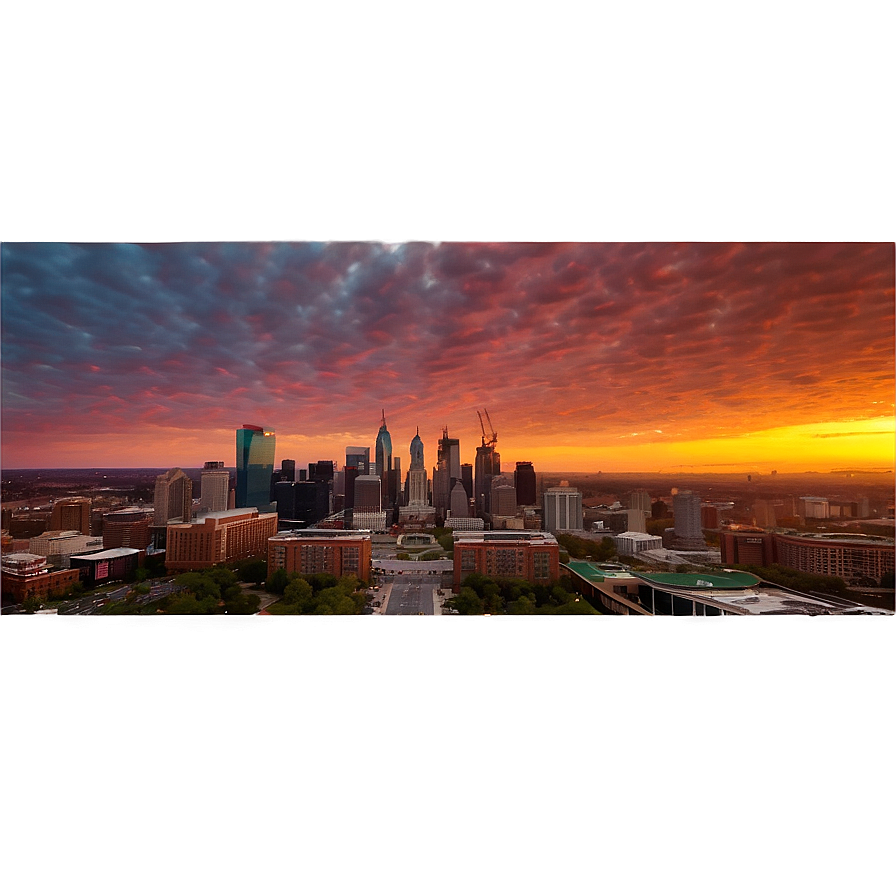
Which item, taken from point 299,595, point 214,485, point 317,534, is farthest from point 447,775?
point 214,485

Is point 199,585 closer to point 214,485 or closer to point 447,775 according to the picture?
point 214,485

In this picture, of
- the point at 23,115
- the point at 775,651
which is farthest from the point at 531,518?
the point at 23,115

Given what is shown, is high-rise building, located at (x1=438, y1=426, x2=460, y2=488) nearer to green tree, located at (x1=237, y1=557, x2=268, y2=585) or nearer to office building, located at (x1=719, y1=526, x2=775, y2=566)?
green tree, located at (x1=237, y1=557, x2=268, y2=585)

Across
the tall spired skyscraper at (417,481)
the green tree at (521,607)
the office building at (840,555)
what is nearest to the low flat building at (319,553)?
the tall spired skyscraper at (417,481)

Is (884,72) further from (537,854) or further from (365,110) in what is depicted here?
(537,854)

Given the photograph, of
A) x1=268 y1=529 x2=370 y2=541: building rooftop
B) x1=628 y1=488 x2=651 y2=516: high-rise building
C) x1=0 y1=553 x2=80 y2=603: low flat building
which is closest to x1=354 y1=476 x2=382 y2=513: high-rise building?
x1=268 y1=529 x2=370 y2=541: building rooftop

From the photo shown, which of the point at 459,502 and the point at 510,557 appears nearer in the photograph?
the point at 510,557

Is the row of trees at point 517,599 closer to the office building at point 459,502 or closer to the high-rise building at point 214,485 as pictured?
the office building at point 459,502
